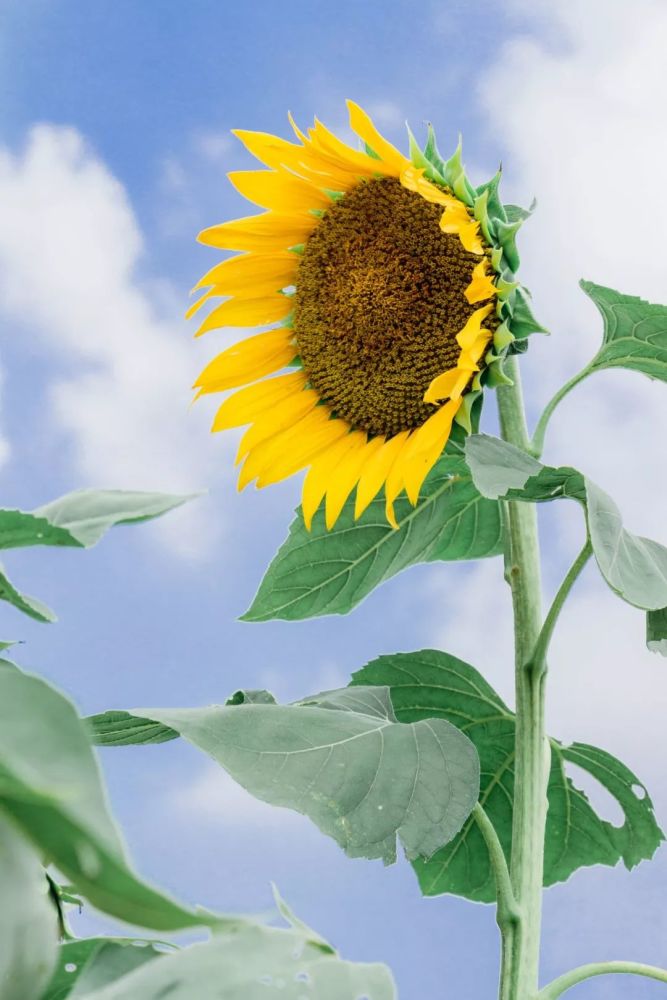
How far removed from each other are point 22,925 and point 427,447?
655 millimetres

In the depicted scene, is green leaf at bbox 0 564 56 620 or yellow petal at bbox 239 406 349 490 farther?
yellow petal at bbox 239 406 349 490

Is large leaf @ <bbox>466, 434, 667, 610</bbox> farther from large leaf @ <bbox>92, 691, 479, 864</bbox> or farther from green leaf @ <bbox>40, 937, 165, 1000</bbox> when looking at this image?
green leaf @ <bbox>40, 937, 165, 1000</bbox>

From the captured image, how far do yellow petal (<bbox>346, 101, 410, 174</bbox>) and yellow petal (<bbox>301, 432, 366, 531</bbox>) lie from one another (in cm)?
20

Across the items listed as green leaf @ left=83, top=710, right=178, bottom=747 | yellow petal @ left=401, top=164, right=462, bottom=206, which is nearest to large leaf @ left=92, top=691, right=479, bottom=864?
green leaf @ left=83, top=710, right=178, bottom=747

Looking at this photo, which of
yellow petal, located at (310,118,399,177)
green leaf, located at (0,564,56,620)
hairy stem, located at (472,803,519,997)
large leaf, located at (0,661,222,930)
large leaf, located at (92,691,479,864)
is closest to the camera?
large leaf, located at (0,661,222,930)

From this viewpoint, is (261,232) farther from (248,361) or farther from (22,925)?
(22,925)

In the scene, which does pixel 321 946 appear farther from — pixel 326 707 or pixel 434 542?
pixel 434 542

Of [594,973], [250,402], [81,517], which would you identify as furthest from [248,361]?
[81,517]

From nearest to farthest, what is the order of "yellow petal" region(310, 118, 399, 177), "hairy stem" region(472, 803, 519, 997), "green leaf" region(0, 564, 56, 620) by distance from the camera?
1. "green leaf" region(0, 564, 56, 620)
2. "hairy stem" region(472, 803, 519, 997)
3. "yellow petal" region(310, 118, 399, 177)

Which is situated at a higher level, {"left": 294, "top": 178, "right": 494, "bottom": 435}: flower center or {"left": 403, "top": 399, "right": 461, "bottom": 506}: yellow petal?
{"left": 294, "top": 178, "right": 494, "bottom": 435}: flower center

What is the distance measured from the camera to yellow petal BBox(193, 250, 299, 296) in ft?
2.98

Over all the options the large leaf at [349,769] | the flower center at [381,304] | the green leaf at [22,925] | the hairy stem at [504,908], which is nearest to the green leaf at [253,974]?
the green leaf at [22,925]

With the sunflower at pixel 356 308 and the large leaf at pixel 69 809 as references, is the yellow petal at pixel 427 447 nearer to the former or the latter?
the sunflower at pixel 356 308

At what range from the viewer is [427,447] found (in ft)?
2.61
